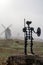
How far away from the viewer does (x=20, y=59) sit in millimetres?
26172

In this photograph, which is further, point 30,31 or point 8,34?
point 8,34

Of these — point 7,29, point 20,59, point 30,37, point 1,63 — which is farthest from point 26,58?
point 7,29

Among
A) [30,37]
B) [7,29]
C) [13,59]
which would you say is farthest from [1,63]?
[7,29]

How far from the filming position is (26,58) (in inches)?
1025

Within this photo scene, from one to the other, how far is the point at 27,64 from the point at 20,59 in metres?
1.08

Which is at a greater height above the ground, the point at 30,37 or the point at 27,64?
the point at 30,37

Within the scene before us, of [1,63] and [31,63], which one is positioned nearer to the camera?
[31,63]

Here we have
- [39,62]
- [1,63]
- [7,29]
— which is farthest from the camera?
[7,29]

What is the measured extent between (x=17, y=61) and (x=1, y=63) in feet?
53.2

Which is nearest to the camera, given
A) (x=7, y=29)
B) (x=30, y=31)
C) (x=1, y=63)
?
(x=30, y=31)

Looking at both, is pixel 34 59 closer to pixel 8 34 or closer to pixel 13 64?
pixel 13 64

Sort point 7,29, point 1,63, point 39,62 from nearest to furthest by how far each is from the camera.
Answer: point 39,62
point 1,63
point 7,29

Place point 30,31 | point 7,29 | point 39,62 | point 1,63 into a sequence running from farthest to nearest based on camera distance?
point 7,29
point 1,63
point 30,31
point 39,62

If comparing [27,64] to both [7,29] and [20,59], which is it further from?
[7,29]
